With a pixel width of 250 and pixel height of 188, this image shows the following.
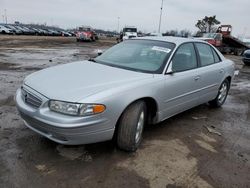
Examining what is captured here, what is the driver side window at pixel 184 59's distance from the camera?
13.3 ft

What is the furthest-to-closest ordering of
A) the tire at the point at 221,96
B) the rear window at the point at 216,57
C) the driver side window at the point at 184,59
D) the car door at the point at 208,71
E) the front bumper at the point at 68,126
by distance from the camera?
the tire at the point at 221,96
the rear window at the point at 216,57
the car door at the point at 208,71
the driver side window at the point at 184,59
the front bumper at the point at 68,126

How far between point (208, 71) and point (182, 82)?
1.02m

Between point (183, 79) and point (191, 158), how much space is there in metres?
1.30

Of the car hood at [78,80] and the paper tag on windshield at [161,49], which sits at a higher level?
the paper tag on windshield at [161,49]

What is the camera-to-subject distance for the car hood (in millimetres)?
2936

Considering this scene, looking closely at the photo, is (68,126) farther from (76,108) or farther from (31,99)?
(31,99)

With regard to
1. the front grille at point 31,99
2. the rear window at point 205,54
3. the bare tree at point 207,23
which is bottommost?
the front grille at point 31,99

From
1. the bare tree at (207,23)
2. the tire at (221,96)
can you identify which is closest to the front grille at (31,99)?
the tire at (221,96)

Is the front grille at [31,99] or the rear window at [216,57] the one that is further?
the rear window at [216,57]

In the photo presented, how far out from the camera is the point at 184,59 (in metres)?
4.30

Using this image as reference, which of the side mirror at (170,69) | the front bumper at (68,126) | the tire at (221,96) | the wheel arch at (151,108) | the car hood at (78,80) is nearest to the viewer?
the front bumper at (68,126)

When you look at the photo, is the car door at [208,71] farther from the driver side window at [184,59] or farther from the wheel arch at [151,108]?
the wheel arch at [151,108]

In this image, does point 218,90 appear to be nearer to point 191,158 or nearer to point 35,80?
point 191,158

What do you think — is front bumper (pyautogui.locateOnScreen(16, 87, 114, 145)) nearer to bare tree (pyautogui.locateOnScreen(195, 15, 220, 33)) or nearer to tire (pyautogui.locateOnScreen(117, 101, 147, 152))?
tire (pyautogui.locateOnScreen(117, 101, 147, 152))
